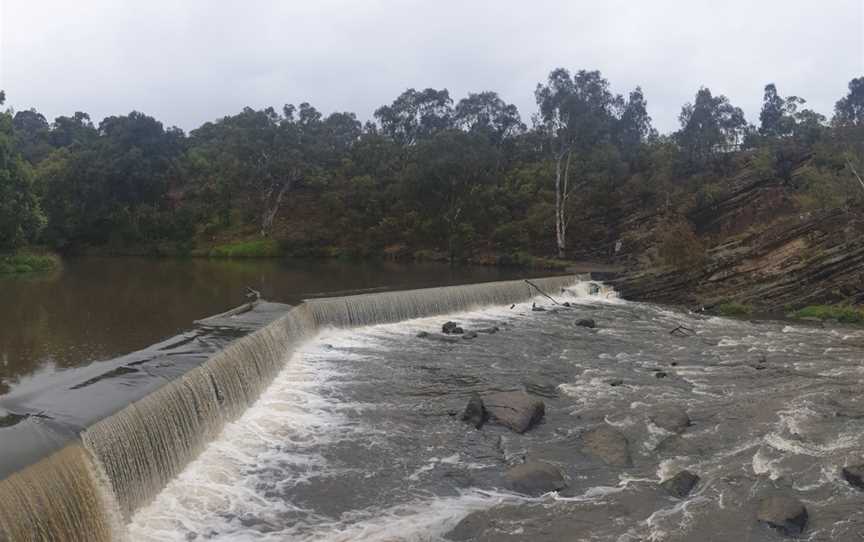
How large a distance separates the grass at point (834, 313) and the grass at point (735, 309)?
5.51 feet

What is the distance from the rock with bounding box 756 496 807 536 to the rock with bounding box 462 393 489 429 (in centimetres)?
545

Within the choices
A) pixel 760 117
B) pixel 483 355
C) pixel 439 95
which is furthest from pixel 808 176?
pixel 439 95

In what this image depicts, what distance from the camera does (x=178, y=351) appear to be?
1447cm

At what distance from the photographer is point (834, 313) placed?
82.7 feet

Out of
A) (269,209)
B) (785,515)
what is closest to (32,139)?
(269,209)

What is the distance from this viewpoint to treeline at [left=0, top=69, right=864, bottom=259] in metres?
49.2

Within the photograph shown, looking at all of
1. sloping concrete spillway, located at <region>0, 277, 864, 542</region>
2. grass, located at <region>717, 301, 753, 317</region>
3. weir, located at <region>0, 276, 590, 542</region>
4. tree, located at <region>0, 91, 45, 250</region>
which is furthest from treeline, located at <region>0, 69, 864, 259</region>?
weir, located at <region>0, 276, 590, 542</region>

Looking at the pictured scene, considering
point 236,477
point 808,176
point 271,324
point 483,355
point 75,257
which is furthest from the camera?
point 75,257

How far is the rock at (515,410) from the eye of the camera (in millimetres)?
13281

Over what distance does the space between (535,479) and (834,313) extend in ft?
66.6

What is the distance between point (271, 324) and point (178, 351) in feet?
13.2

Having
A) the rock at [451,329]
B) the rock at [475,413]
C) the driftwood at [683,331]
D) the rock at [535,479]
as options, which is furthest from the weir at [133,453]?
the driftwood at [683,331]

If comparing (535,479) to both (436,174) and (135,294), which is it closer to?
(135,294)

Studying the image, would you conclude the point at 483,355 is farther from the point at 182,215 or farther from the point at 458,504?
the point at 182,215
